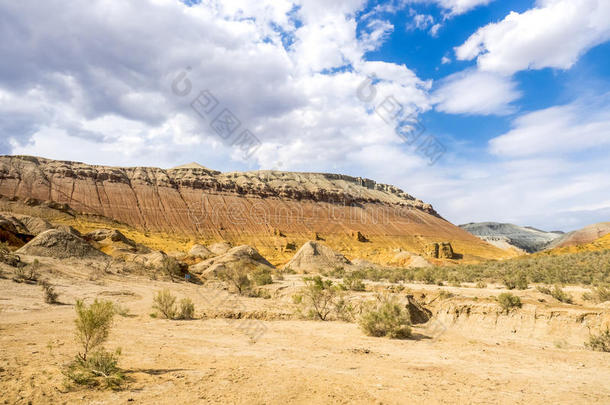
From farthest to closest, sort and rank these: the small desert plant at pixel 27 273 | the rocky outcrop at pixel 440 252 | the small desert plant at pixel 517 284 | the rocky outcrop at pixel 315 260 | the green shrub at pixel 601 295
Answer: the rocky outcrop at pixel 440 252, the rocky outcrop at pixel 315 260, the small desert plant at pixel 517 284, the small desert plant at pixel 27 273, the green shrub at pixel 601 295

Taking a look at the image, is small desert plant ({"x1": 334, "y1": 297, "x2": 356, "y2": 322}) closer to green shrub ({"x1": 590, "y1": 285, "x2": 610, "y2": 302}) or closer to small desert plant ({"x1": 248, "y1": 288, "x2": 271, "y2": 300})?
small desert plant ({"x1": 248, "y1": 288, "x2": 271, "y2": 300})

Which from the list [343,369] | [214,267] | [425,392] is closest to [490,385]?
[425,392]

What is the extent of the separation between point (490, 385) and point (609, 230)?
95.1 metres

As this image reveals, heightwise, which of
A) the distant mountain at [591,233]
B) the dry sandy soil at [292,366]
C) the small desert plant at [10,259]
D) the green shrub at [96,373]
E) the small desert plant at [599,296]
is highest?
the distant mountain at [591,233]

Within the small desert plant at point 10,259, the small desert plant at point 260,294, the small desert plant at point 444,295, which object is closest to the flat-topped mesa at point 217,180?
the small desert plant at point 10,259

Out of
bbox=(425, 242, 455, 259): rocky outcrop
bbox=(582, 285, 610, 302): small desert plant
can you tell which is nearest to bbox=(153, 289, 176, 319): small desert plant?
bbox=(582, 285, 610, 302): small desert plant

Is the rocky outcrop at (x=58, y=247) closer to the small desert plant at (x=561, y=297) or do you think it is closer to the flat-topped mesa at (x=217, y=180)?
the small desert plant at (x=561, y=297)

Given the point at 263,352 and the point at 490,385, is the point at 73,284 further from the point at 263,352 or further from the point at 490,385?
the point at 490,385

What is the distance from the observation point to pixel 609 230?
7525cm

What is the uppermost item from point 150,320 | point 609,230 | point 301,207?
point 301,207

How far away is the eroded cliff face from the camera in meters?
73.1

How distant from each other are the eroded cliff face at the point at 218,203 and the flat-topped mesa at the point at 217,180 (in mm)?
215

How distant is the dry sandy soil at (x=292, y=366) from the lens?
5223 mm

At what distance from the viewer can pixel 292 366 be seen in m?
6.80
